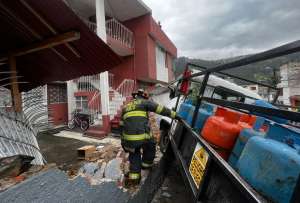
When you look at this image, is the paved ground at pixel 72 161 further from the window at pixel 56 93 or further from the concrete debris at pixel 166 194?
the window at pixel 56 93

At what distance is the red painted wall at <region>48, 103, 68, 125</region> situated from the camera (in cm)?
1124

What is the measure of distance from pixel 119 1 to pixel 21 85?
7.01m

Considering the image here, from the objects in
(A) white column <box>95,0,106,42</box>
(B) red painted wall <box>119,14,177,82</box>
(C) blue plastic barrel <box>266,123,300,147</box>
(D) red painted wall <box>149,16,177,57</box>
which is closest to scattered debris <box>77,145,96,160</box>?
(C) blue plastic barrel <box>266,123,300,147</box>

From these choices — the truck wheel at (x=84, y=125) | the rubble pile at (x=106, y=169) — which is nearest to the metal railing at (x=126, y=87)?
the truck wheel at (x=84, y=125)

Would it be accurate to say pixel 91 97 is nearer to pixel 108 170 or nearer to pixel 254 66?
pixel 108 170

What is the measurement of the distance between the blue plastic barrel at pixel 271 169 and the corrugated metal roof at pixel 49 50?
Answer: 7.85 ft

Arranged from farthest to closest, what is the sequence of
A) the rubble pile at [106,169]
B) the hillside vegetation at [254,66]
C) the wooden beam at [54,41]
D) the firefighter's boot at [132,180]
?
the rubble pile at [106,169] < the firefighter's boot at [132,180] < the wooden beam at [54,41] < the hillside vegetation at [254,66]

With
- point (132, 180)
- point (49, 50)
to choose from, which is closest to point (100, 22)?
point (49, 50)

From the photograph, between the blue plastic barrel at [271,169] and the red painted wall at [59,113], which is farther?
the red painted wall at [59,113]

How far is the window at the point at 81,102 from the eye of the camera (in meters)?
11.2

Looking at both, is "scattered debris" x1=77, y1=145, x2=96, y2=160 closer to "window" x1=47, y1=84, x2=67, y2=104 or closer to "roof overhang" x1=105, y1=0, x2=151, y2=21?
"window" x1=47, y1=84, x2=67, y2=104

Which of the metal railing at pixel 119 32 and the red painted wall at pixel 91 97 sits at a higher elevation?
the metal railing at pixel 119 32

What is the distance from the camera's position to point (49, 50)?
372 cm

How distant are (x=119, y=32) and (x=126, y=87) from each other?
9.92 ft
